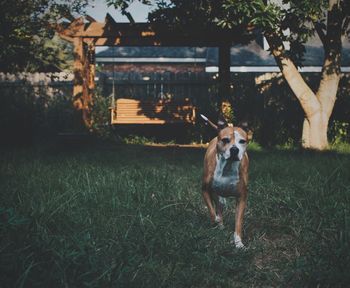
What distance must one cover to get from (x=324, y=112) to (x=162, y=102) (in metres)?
4.21

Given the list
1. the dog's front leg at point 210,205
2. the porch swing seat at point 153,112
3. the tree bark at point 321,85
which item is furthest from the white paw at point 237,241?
the porch swing seat at point 153,112

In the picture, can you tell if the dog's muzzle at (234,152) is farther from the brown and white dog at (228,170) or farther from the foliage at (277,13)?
the foliage at (277,13)

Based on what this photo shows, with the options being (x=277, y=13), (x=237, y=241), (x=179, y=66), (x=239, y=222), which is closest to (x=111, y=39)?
(x=277, y=13)

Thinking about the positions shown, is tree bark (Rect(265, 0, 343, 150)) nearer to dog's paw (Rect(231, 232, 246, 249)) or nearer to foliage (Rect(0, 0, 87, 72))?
foliage (Rect(0, 0, 87, 72))

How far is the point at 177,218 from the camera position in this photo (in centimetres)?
451

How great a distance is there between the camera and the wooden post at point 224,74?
11.8 metres

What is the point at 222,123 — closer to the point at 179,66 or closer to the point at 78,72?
the point at 78,72

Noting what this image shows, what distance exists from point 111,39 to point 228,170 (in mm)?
8295

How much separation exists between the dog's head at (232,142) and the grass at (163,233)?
26.1 inches

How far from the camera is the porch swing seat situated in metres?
12.0

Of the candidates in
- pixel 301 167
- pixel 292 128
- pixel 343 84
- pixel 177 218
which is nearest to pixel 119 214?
pixel 177 218

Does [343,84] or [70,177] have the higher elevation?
[343,84]

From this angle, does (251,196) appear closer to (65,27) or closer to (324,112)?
(324,112)

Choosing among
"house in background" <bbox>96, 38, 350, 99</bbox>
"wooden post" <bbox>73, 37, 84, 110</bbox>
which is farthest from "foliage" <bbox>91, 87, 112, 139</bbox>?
"house in background" <bbox>96, 38, 350, 99</bbox>
